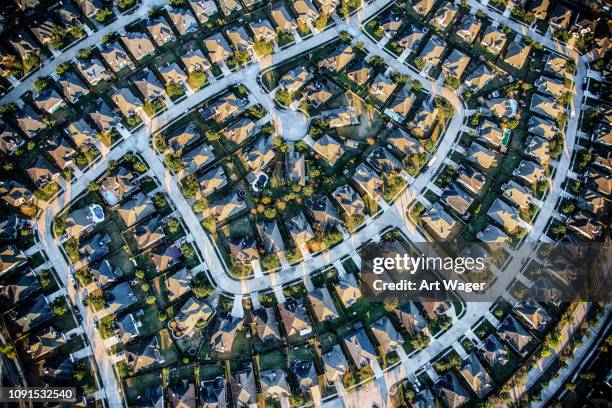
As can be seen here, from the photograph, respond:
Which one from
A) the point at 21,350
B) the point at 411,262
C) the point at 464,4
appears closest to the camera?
the point at 21,350

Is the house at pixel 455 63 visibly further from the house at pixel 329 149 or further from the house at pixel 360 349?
the house at pixel 360 349

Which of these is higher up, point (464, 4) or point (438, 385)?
point (464, 4)

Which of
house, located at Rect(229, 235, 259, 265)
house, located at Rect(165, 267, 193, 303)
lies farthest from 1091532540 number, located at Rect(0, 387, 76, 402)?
house, located at Rect(229, 235, 259, 265)

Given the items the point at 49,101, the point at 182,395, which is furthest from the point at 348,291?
the point at 49,101

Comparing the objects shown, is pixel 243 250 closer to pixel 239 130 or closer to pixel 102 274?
pixel 239 130

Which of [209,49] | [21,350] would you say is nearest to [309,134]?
[209,49]

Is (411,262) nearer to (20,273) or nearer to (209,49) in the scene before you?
(209,49)

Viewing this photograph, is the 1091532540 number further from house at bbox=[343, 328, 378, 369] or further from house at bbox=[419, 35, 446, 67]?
house at bbox=[419, 35, 446, 67]
